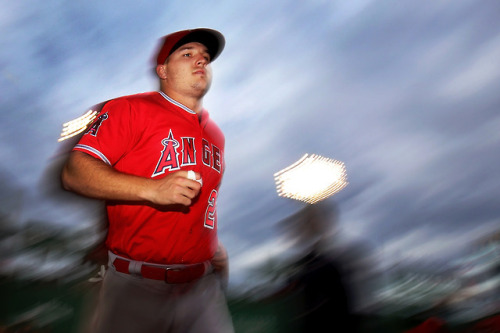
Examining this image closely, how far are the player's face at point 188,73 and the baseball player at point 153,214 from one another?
0.06 ft

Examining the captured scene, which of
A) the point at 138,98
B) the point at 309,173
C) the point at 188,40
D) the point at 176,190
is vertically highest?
the point at 309,173

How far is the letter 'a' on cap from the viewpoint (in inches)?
102

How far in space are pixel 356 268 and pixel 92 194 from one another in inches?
98.5

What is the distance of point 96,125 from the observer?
211 cm

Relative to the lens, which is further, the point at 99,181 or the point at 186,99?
the point at 186,99

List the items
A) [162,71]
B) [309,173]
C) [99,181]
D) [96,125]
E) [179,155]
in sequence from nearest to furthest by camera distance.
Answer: [99,181]
[96,125]
[179,155]
[162,71]
[309,173]

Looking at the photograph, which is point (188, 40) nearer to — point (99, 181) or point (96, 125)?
point (96, 125)

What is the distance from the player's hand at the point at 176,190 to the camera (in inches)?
68.4

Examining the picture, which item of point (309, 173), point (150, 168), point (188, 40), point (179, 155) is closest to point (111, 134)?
point (150, 168)

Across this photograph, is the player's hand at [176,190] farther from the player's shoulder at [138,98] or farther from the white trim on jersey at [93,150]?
the player's shoulder at [138,98]

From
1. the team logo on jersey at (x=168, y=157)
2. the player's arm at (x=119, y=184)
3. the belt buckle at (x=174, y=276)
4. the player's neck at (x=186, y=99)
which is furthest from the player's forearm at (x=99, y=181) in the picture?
the player's neck at (x=186, y=99)

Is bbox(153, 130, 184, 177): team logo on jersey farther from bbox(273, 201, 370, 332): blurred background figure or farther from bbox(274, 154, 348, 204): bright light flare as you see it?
bbox(274, 154, 348, 204): bright light flare

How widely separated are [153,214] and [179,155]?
0.32m

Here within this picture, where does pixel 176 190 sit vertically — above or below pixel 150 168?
below
